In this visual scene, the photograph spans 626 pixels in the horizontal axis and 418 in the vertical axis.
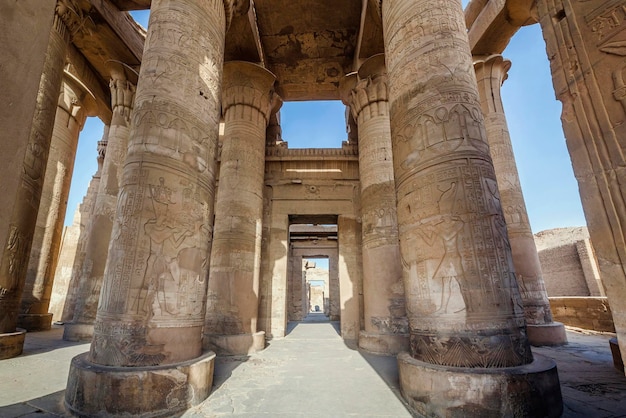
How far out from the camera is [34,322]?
26.2 ft

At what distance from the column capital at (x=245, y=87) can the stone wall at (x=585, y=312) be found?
1028 cm

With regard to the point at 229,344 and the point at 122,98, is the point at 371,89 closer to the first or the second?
the point at 229,344

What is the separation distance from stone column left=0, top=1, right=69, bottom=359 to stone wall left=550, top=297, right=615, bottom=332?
10826mm

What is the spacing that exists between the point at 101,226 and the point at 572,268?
56.9 feet

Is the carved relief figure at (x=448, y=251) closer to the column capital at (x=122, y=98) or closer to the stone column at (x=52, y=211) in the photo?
the column capital at (x=122, y=98)

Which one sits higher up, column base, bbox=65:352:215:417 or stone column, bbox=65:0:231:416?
stone column, bbox=65:0:231:416

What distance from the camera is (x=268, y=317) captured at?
8.15m

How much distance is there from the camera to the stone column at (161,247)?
8.87 ft

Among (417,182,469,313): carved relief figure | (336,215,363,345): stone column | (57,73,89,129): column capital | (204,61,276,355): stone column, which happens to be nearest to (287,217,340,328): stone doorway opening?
(336,215,363,345): stone column

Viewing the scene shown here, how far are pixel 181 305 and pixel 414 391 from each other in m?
2.45

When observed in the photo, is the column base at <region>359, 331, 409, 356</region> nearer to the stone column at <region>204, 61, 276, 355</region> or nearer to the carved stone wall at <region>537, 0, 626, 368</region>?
the stone column at <region>204, 61, 276, 355</region>

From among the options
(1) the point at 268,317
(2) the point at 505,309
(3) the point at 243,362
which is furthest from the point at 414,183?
(1) the point at 268,317

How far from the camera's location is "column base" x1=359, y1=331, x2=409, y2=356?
5.98m

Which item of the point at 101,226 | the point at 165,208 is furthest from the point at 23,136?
the point at 101,226
